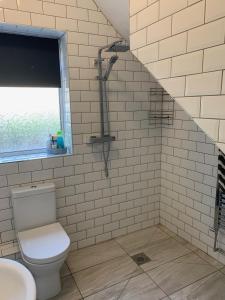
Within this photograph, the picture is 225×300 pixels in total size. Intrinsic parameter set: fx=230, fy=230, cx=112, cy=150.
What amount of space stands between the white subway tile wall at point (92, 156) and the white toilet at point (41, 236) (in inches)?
5.3

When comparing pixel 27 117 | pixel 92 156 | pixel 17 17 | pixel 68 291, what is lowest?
pixel 68 291

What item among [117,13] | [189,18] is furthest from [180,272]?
[117,13]

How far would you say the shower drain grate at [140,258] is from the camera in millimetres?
2289

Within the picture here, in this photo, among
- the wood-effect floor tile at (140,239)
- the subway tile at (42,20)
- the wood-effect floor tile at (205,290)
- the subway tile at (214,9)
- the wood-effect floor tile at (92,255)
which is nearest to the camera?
the subway tile at (214,9)

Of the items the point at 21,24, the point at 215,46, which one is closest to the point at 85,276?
the point at 215,46

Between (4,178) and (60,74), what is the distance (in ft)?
3.82

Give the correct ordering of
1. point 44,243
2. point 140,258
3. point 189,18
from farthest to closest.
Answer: point 140,258 < point 44,243 < point 189,18

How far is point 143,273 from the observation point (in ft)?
7.02

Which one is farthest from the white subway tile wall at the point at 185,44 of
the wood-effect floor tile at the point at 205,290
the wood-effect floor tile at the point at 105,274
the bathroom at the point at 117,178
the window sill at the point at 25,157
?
the wood-effect floor tile at the point at 105,274

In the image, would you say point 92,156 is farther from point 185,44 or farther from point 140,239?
point 185,44

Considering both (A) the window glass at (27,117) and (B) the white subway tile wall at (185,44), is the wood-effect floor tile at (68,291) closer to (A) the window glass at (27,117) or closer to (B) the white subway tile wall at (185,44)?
(A) the window glass at (27,117)

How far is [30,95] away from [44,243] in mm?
1432

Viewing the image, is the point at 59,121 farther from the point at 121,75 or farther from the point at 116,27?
the point at 116,27

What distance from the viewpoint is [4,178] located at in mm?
2059
